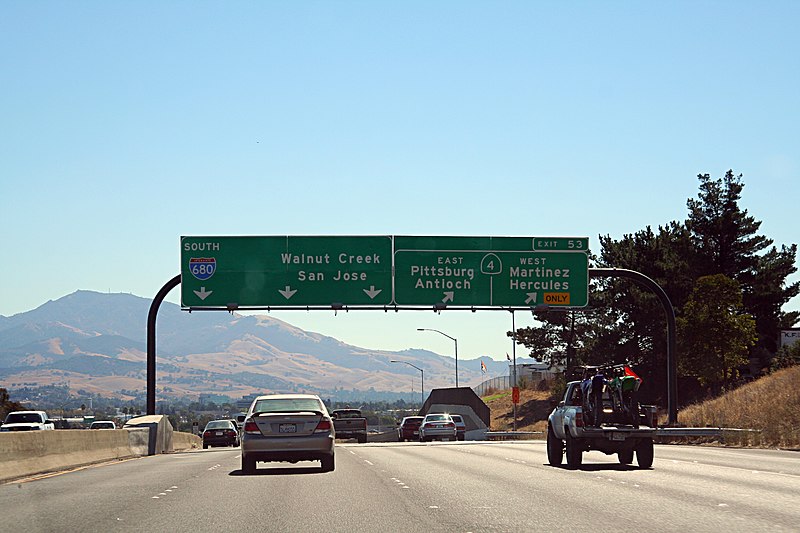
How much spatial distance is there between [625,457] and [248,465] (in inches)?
330

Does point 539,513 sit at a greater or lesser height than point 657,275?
lesser

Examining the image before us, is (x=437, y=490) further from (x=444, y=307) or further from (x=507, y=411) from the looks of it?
(x=507, y=411)

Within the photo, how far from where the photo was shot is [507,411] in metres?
105

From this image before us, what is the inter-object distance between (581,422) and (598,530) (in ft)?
35.5

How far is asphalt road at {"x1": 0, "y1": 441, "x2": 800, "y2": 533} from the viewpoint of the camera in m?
13.4

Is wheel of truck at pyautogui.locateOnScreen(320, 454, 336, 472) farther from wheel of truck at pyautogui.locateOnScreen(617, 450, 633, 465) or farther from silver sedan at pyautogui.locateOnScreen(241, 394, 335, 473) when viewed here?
wheel of truck at pyautogui.locateOnScreen(617, 450, 633, 465)

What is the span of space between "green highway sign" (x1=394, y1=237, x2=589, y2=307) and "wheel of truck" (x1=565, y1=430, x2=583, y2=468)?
65.9ft

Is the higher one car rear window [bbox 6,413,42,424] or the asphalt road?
car rear window [bbox 6,413,42,424]

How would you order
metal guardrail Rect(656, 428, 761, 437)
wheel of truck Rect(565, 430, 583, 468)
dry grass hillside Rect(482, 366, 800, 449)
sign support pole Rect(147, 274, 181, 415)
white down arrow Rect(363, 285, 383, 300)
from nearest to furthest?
wheel of truck Rect(565, 430, 583, 468)
dry grass hillside Rect(482, 366, 800, 449)
metal guardrail Rect(656, 428, 761, 437)
sign support pole Rect(147, 274, 181, 415)
white down arrow Rect(363, 285, 383, 300)

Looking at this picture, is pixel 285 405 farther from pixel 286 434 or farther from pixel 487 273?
pixel 487 273

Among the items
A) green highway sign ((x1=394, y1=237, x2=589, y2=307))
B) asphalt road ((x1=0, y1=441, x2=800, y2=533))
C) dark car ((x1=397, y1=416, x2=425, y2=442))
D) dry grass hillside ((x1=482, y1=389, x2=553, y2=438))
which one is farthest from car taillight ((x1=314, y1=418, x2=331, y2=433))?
dry grass hillside ((x1=482, y1=389, x2=553, y2=438))

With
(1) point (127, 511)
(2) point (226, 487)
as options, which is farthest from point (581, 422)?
(1) point (127, 511)

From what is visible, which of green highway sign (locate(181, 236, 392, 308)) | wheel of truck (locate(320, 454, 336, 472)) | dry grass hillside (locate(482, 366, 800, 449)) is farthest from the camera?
green highway sign (locate(181, 236, 392, 308))

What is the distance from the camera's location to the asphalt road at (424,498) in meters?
13.4
